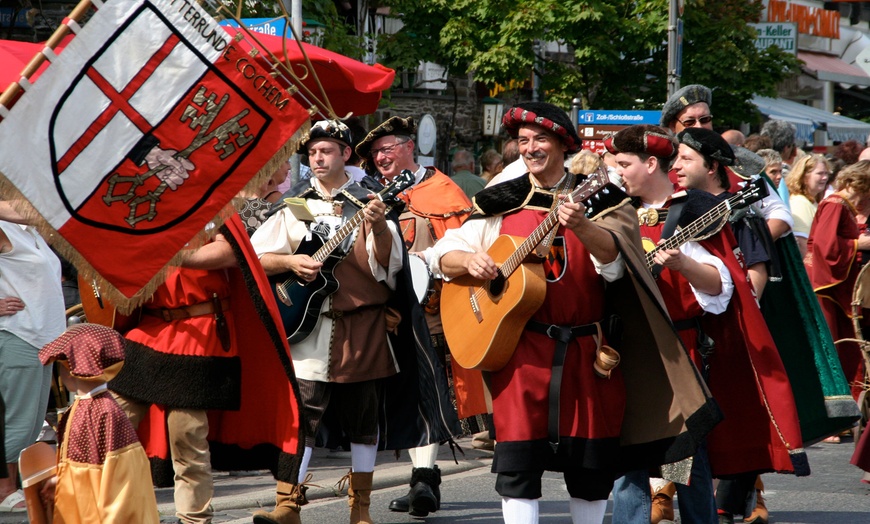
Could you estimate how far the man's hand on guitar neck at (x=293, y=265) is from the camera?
6.22m

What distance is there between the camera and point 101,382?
4.48 m

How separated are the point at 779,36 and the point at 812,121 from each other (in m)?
2.66

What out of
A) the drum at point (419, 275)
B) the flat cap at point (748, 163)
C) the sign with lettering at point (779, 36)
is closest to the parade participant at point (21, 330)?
the drum at point (419, 275)

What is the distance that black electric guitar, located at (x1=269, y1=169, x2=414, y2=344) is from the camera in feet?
20.7

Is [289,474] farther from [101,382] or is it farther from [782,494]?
[782,494]

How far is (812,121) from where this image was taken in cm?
2981

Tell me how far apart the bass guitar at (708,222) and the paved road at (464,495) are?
6.53ft

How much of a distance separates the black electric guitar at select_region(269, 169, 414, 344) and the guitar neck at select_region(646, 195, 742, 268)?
1405 mm

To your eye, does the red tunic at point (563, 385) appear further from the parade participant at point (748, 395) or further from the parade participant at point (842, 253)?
the parade participant at point (842, 253)

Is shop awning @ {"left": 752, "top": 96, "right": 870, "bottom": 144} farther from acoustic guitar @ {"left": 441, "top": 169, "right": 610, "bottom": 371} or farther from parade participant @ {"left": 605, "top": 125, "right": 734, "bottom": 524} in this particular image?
acoustic guitar @ {"left": 441, "top": 169, "right": 610, "bottom": 371}

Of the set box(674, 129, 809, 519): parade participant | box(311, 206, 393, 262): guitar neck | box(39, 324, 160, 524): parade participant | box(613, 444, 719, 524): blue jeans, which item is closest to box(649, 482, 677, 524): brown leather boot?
box(674, 129, 809, 519): parade participant

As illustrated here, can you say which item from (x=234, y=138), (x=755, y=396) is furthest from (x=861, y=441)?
(x=234, y=138)

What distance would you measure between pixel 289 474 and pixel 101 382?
1.54m

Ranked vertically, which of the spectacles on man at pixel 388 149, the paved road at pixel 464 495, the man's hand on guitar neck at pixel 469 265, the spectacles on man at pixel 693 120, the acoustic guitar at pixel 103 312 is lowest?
the paved road at pixel 464 495
